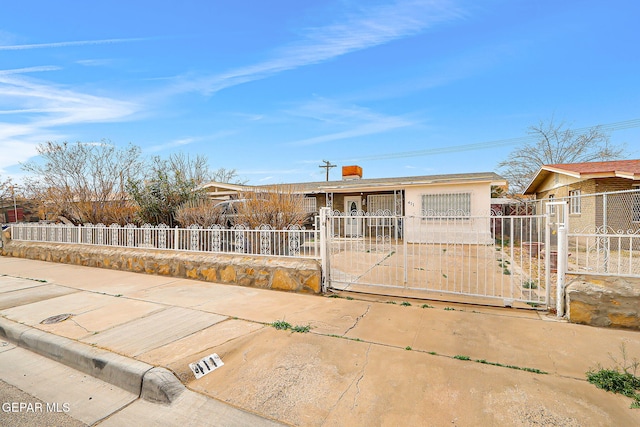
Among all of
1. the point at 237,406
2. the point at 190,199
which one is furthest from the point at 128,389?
the point at 190,199

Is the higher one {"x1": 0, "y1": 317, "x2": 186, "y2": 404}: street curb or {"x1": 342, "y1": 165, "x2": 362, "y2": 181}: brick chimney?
{"x1": 342, "y1": 165, "x2": 362, "y2": 181}: brick chimney

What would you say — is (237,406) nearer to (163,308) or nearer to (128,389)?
(128,389)

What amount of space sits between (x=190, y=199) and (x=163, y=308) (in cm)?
531

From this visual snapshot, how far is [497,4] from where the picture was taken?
7.43 metres

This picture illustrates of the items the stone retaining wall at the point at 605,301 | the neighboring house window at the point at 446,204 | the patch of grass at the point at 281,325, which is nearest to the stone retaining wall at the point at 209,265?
the patch of grass at the point at 281,325

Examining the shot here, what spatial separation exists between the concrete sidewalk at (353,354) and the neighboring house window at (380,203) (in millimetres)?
12232

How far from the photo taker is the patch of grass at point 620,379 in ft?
9.08

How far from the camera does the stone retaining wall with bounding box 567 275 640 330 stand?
4152 mm

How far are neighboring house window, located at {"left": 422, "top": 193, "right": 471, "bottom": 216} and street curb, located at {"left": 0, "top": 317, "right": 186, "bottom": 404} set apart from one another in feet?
43.6

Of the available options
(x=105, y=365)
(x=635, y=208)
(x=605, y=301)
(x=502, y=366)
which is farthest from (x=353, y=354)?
(x=635, y=208)

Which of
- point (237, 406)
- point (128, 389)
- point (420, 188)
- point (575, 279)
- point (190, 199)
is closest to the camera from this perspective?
point (237, 406)

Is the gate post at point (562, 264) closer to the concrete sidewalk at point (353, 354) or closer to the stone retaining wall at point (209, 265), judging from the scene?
the concrete sidewalk at point (353, 354)

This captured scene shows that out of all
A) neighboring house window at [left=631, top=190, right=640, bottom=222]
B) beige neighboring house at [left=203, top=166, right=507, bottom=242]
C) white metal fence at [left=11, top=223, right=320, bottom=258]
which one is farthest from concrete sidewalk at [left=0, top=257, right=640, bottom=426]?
neighboring house window at [left=631, top=190, right=640, bottom=222]

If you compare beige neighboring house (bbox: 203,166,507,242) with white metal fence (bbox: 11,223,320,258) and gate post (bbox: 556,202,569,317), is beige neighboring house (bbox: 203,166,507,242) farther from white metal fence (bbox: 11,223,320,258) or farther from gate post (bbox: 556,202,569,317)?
gate post (bbox: 556,202,569,317)
